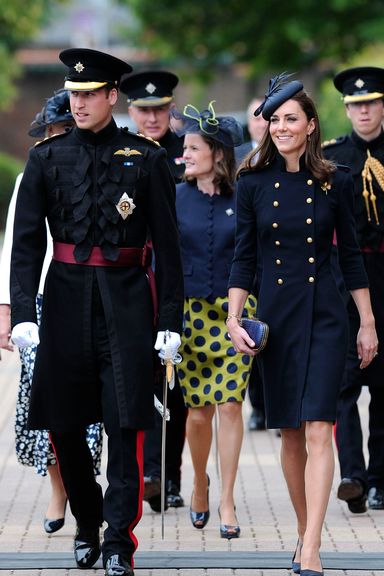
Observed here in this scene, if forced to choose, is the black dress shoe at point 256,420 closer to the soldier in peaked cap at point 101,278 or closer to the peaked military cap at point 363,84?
the peaked military cap at point 363,84

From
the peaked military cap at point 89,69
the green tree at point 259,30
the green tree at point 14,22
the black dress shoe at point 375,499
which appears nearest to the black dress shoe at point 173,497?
the black dress shoe at point 375,499

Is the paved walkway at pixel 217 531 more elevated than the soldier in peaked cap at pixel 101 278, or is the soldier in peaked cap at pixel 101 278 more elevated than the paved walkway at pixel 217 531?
the soldier in peaked cap at pixel 101 278

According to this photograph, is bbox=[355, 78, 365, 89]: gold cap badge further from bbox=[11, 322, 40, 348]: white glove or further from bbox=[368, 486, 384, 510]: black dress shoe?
bbox=[11, 322, 40, 348]: white glove

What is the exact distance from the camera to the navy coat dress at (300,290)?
658cm

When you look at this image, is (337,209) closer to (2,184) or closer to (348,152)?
(348,152)

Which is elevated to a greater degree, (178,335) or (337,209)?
(337,209)

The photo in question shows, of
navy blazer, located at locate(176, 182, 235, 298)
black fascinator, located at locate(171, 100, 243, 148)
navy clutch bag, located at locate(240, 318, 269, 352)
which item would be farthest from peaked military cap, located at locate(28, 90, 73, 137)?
navy clutch bag, located at locate(240, 318, 269, 352)

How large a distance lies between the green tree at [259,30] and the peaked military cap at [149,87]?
2166 centimetres

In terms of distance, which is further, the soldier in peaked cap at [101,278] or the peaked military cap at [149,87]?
the peaked military cap at [149,87]

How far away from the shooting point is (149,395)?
6.62 metres

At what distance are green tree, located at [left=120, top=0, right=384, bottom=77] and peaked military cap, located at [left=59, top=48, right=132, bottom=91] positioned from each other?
24105 millimetres

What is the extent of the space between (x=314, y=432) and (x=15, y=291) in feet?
4.50

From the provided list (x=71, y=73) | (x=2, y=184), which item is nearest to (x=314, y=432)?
(x=71, y=73)

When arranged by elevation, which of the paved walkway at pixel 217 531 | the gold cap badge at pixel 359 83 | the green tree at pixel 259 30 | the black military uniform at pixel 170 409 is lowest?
the paved walkway at pixel 217 531
